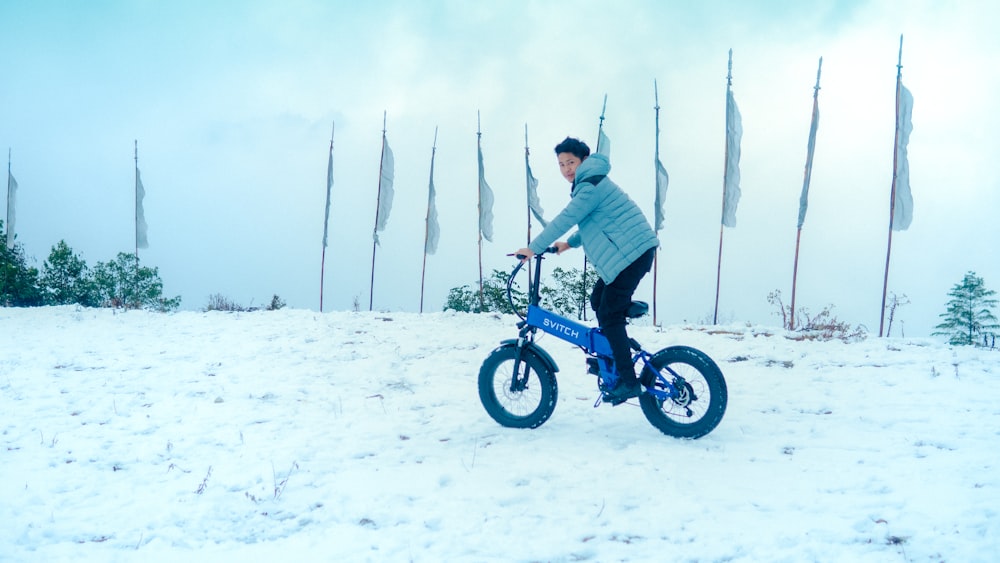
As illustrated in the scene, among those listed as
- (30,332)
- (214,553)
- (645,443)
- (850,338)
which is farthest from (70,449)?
(850,338)

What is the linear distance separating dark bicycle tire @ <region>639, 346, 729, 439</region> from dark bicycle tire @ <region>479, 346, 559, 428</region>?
0.84 metres

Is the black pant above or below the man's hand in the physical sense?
below

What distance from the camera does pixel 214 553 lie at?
379 cm

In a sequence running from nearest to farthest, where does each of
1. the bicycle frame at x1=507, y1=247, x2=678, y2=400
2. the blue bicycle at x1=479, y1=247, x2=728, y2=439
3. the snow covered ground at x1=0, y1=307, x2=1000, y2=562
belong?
the snow covered ground at x1=0, y1=307, x2=1000, y2=562, the blue bicycle at x1=479, y1=247, x2=728, y2=439, the bicycle frame at x1=507, y1=247, x2=678, y2=400

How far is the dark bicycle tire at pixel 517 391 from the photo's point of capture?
574 cm

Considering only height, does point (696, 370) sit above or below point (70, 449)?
above

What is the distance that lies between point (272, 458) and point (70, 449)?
2105mm

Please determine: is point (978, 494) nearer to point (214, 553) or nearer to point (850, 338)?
point (214, 553)

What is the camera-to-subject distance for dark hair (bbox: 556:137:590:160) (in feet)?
18.1

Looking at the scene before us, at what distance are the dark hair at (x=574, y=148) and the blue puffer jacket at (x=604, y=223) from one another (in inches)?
5.4

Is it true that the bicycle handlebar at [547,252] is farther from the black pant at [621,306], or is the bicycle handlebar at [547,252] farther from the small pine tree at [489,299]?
the small pine tree at [489,299]

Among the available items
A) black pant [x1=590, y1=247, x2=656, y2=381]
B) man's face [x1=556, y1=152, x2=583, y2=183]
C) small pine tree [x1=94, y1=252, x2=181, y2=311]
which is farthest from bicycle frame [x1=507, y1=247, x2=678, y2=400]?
small pine tree [x1=94, y1=252, x2=181, y2=311]

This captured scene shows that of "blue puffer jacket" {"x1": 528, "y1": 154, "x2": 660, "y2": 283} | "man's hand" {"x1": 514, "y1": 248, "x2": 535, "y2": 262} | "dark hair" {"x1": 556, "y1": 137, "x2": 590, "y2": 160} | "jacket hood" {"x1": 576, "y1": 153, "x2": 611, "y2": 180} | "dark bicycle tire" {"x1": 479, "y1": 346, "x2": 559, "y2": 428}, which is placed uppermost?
"dark hair" {"x1": 556, "y1": 137, "x2": 590, "y2": 160}

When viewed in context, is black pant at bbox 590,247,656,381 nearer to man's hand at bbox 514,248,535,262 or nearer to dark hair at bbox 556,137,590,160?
man's hand at bbox 514,248,535,262
